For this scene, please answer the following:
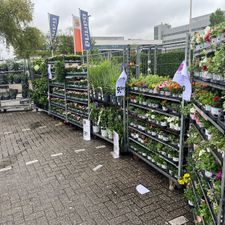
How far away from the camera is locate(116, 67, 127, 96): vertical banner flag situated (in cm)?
368

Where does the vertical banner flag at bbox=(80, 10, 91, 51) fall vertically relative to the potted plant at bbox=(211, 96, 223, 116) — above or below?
above

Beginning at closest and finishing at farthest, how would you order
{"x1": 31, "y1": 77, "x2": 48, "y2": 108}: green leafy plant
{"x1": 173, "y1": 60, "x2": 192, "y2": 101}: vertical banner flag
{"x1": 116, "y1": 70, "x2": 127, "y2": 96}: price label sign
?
1. {"x1": 173, "y1": 60, "x2": 192, "y2": 101}: vertical banner flag
2. {"x1": 116, "y1": 70, "x2": 127, "y2": 96}: price label sign
3. {"x1": 31, "y1": 77, "x2": 48, "y2": 108}: green leafy plant

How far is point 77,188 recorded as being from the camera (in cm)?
304

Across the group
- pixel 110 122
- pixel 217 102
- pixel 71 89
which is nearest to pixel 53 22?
pixel 71 89

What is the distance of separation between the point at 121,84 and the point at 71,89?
8.39 feet

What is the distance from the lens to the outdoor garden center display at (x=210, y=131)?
157cm

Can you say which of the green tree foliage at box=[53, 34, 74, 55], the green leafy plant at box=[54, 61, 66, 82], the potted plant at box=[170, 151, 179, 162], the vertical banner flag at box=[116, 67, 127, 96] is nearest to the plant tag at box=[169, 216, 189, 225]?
the potted plant at box=[170, 151, 179, 162]

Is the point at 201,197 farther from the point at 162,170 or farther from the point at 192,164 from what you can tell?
the point at 162,170

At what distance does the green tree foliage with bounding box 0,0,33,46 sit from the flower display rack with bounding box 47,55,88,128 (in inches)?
272

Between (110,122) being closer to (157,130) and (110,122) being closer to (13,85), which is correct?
(157,130)

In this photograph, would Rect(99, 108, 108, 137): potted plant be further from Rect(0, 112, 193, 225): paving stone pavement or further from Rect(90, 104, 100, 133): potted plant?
Rect(0, 112, 193, 225): paving stone pavement

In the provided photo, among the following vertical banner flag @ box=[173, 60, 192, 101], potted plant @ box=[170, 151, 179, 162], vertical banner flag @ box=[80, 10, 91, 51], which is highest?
vertical banner flag @ box=[80, 10, 91, 51]

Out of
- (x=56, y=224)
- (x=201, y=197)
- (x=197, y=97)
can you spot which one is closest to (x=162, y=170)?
(x=201, y=197)

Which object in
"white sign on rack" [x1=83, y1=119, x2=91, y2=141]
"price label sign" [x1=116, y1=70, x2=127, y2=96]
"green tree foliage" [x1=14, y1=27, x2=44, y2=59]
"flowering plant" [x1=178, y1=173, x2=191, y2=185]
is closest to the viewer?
"flowering plant" [x1=178, y1=173, x2=191, y2=185]
